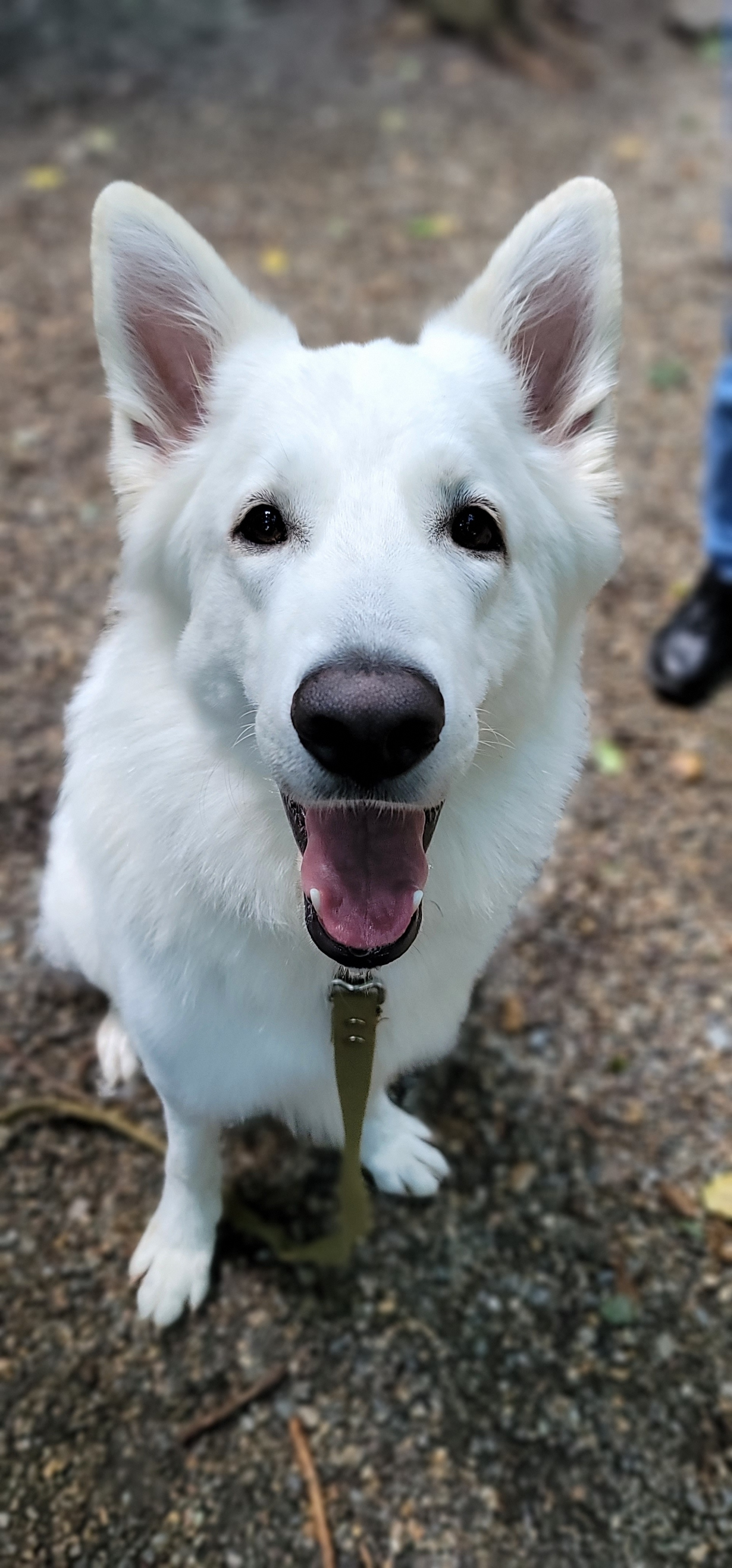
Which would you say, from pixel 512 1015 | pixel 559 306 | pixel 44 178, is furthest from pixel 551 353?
pixel 44 178

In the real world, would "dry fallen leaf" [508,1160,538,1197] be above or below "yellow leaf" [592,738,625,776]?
below

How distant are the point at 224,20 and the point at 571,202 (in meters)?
7.10

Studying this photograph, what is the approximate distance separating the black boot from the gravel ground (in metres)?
0.09

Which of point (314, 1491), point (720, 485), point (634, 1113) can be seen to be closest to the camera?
point (314, 1491)

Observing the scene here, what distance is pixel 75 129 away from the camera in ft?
19.3

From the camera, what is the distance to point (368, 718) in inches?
49.1

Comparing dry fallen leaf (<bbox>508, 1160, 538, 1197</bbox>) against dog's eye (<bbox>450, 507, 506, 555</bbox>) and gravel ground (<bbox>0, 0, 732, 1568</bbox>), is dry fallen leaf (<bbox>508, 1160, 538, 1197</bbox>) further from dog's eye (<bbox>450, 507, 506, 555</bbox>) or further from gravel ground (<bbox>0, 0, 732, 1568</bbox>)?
dog's eye (<bbox>450, 507, 506, 555</bbox>)

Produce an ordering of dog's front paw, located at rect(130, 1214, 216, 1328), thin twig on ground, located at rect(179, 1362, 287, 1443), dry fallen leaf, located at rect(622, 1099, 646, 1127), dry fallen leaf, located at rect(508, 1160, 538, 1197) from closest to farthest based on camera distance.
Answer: thin twig on ground, located at rect(179, 1362, 287, 1443) < dog's front paw, located at rect(130, 1214, 216, 1328) < dry fallen leaf, located at rect(508, 1160, 538, 1197) < dry fallen leaf, located at rect(622, 1099, 646, 1127)

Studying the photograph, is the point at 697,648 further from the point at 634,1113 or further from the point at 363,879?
the point at 363,879

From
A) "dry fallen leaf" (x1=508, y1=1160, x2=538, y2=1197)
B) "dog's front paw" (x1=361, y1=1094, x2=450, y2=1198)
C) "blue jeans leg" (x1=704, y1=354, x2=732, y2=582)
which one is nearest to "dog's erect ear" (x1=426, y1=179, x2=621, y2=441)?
"dog's front paw" (x1=361, y1=1094, x2=450, y2=1198)

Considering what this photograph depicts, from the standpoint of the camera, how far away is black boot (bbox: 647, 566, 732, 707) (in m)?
3.60

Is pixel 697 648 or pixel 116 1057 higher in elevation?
pixel 697 648

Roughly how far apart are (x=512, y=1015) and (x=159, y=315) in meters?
1.94

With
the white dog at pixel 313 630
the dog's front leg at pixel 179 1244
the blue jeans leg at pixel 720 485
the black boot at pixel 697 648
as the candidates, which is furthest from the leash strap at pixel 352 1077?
the blue jeans leg at pixel 720 485
